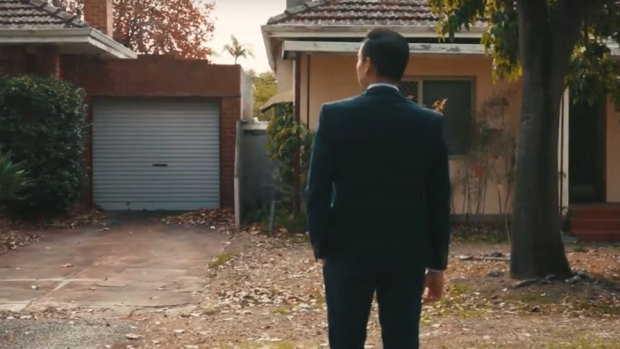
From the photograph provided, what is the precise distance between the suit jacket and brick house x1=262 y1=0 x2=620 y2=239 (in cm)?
1084

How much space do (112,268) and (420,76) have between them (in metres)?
6.54

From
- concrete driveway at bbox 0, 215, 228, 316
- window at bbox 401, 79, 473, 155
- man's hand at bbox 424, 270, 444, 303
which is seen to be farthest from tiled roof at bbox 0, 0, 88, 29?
man's hand at bbox 424, 270, 444, 303

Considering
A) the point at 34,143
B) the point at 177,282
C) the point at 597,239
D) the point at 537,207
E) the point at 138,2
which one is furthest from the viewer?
the point at 138,2

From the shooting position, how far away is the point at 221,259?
12.4 meters

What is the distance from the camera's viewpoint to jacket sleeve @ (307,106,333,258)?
13.7 feet

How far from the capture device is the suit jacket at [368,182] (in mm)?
4172

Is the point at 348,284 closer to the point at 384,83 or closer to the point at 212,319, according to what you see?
the point at 384,83

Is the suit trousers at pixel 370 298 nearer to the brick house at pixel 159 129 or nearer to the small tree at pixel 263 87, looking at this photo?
the brick house at pixel 159 129

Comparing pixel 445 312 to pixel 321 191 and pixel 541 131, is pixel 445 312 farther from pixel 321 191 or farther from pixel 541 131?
pixel 321 191

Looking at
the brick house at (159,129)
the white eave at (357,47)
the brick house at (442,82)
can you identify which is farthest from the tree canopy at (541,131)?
the brick house at (159,129)

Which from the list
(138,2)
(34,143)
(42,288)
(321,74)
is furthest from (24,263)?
(138,2)

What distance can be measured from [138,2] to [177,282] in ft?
98.1

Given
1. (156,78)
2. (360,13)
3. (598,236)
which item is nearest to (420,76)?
(360,13)

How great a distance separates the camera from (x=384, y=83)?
4.31m
